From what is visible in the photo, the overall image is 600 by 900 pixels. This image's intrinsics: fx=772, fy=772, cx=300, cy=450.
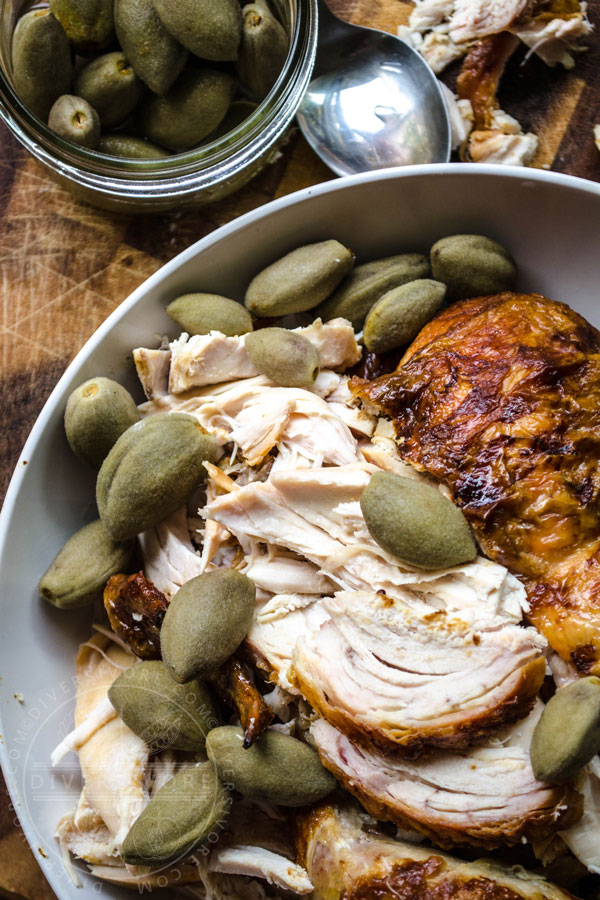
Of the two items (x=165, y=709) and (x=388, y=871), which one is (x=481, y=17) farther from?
(x=388, y=871)

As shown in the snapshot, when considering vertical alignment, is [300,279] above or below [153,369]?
above

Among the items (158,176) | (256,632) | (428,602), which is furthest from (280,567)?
(158,176)

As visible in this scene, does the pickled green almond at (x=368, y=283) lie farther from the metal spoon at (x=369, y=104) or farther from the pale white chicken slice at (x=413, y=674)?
the pale white chicken slice at (x=413, y=674)

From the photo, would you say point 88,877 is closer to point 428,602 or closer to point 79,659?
point 79,659

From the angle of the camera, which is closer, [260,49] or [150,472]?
[150,472]

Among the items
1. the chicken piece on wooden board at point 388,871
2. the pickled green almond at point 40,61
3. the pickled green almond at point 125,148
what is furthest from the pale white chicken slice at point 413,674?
the pickled green almond at point 40,61

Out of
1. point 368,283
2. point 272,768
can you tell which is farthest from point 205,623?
point 368,283
